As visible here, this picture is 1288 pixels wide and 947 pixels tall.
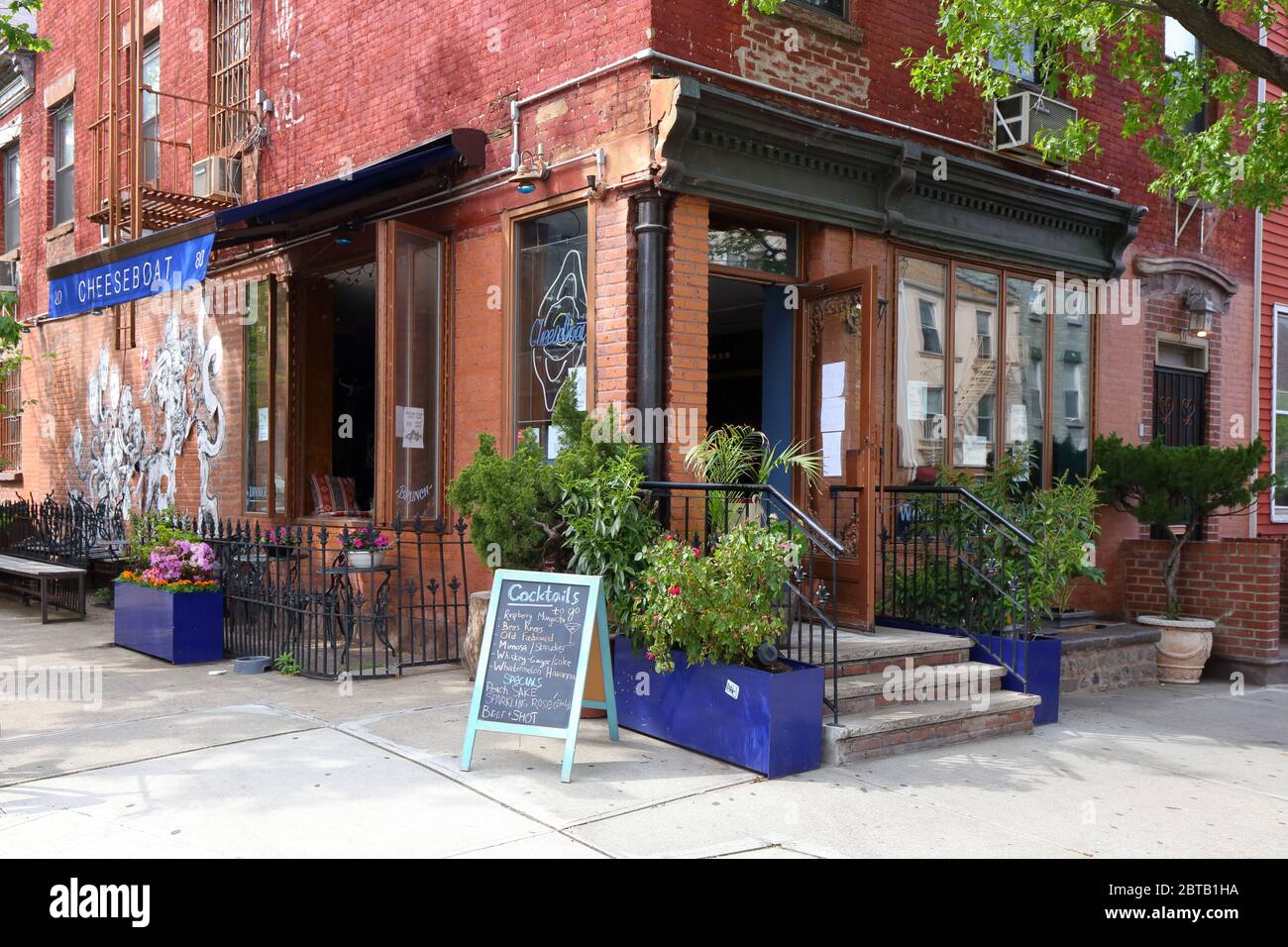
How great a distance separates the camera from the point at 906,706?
6.91 meters

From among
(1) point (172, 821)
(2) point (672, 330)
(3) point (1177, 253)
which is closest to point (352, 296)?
(2) point (672, 330)

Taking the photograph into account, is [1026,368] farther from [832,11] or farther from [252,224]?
[252,224]

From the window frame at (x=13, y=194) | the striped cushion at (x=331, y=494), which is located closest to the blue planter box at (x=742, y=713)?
the striped cushion at (x=331, y=494)

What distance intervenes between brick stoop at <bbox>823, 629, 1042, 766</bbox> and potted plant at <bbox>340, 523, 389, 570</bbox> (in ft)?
13.0

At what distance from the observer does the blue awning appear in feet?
28.9

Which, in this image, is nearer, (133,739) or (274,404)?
(133,739)

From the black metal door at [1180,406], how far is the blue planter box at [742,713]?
7.56m

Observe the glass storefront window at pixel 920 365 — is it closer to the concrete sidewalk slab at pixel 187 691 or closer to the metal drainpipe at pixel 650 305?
the metal drainpipe at pixel 650 305

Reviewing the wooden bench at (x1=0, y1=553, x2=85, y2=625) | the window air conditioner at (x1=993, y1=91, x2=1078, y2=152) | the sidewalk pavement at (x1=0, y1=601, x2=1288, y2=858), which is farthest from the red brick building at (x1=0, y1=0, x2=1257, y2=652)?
the sidewalk pavement at (x1=0, y1=601, x2=1288, y2=858)

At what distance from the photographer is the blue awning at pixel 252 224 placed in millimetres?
8805

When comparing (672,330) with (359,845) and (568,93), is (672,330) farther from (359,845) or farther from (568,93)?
(359,845)

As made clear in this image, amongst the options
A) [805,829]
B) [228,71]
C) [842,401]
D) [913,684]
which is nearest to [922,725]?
[913,684]

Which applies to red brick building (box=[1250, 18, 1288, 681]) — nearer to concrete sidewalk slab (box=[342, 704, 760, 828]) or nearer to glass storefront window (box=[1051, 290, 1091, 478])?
glass storefront window (box=[1051, 290, 1091, 478])

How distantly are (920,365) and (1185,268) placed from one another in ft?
14.0
